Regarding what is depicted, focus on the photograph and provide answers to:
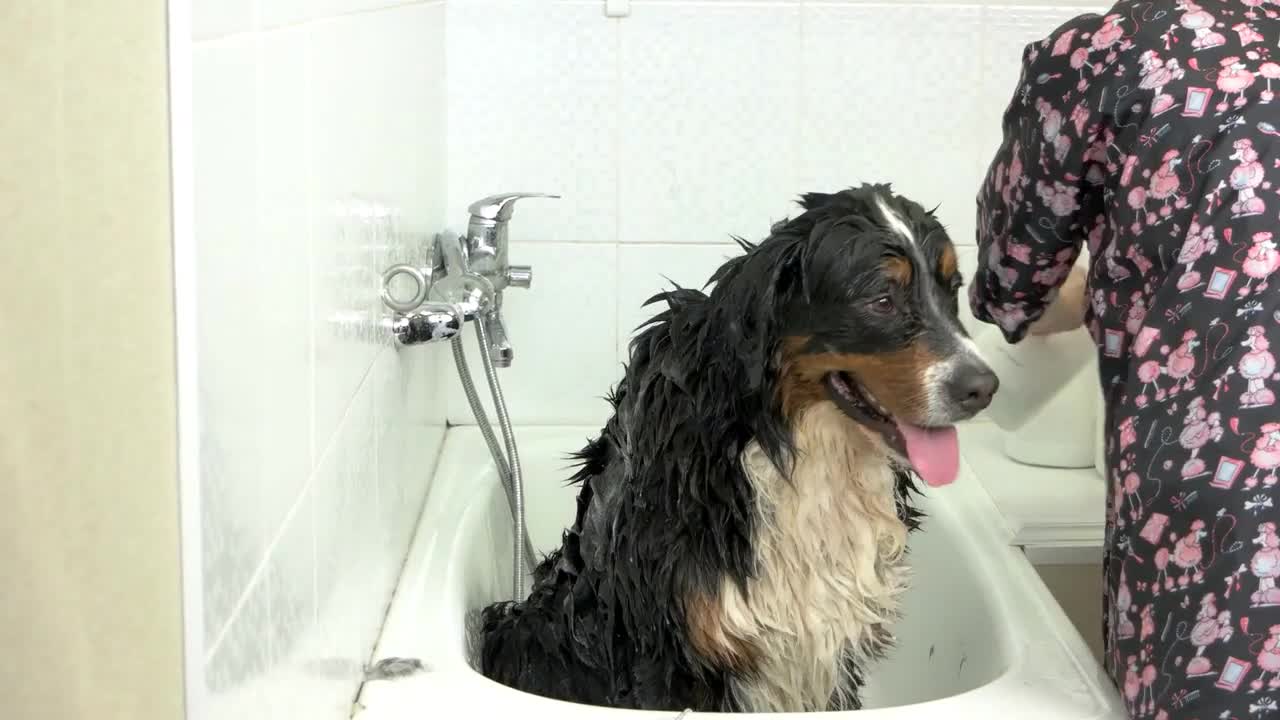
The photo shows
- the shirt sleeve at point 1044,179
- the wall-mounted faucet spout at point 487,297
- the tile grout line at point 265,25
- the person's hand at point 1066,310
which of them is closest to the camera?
the tile grout line at point 265,25

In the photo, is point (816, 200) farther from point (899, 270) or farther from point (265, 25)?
point (265, 25)

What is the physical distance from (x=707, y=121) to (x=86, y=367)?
197 centimetres

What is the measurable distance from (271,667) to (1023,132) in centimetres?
105

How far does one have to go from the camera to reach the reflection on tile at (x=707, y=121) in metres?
2.60

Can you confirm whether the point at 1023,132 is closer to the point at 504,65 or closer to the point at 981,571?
the point at 981,571

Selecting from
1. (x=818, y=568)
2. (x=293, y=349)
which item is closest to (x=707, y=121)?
(x=818, y=568)

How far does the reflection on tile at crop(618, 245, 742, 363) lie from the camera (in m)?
2.71

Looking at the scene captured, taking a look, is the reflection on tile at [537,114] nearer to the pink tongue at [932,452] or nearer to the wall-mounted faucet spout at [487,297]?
the wall-mounted faucet spout at [487,297]

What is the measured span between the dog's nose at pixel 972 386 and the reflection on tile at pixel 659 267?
3.83 ft

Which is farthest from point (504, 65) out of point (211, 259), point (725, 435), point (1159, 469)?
point (211, 259)

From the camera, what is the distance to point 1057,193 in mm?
1570

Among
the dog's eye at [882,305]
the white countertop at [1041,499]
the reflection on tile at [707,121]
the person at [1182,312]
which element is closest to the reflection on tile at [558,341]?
the reflection on tile at [707,121]

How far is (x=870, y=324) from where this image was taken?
1600 mm

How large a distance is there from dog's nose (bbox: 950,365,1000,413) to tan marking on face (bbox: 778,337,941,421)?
33 millimetres
